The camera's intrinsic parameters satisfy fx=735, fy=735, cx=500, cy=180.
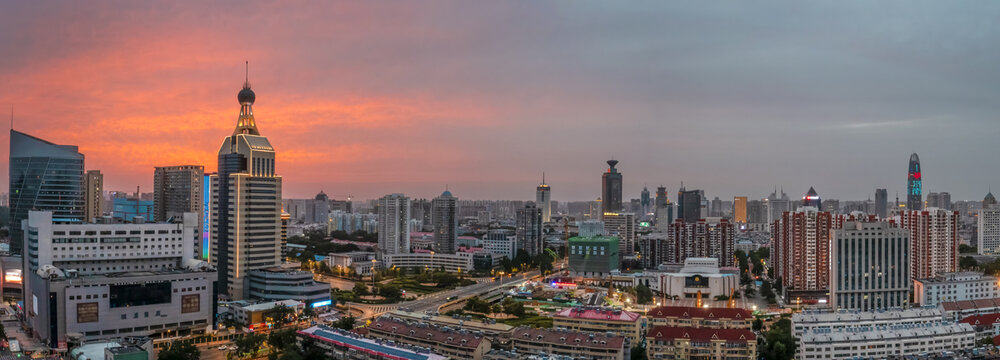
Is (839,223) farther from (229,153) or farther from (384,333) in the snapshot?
(229,153)

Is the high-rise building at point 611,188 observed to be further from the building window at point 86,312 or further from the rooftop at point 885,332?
the building window at point 86,312

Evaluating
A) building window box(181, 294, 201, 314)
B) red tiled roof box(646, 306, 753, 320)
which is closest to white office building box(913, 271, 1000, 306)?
red tiled roof box(646, 306, 753, 320)

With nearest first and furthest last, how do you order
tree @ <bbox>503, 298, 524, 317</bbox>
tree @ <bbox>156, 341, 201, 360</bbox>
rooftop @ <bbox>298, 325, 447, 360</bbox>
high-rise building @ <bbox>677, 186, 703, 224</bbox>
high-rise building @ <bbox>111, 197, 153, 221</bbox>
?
1. rooftop @ <bbox>298, 325, 447, 360</bbox>
2. tree @ <bbox>156, 341, 201, 360</bbox>
3. tree @ <bbox>503, 298, 524, 317</bbox>
4. high-rise building @ <bbox>111, 197, 153, 221</bbox>
5. high-rise building @ <bbox>677, 186, 703, 224</bbox>

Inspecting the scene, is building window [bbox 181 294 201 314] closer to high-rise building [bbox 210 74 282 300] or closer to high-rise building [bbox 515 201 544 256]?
high-rise building [bbox 210 74 282 300]

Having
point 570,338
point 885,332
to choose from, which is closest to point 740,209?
point 885,332

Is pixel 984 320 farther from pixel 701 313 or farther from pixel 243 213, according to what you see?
pixel 243 213

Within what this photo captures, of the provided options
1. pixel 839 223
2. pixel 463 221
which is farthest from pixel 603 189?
pixel 839 223
